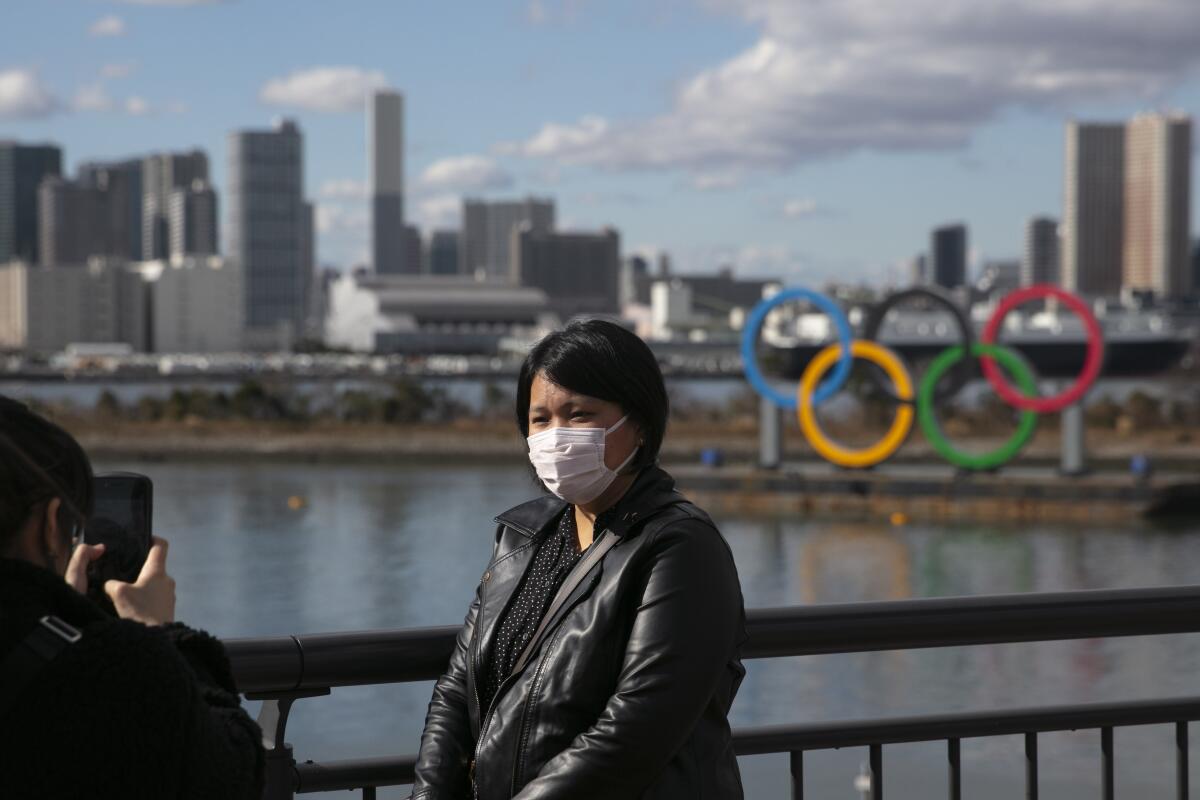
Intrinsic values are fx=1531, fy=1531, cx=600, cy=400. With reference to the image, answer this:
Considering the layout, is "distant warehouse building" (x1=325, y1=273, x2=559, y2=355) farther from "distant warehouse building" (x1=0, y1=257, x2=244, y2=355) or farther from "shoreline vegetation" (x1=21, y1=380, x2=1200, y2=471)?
"shoreline vegetation" (x1=21, y1=380, x2=1200, y2=471)

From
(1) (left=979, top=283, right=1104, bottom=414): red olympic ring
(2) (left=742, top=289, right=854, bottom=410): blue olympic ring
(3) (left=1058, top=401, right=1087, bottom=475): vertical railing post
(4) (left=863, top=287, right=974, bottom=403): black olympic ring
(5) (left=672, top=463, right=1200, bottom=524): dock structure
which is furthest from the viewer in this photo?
(2) (left=742, top=289, right=854, bottom=410): blue olympic ring

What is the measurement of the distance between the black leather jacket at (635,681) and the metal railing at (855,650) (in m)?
0.36

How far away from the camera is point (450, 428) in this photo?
58.4 metres

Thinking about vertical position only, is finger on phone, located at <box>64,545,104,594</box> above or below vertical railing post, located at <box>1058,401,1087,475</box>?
above

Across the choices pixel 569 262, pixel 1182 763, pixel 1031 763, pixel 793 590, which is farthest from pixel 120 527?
pixel 569 262

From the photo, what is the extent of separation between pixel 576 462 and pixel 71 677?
109 cm

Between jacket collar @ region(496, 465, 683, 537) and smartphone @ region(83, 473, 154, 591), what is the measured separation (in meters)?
0.73

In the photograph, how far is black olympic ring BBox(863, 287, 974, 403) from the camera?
35.5 m

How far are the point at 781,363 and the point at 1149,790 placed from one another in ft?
207

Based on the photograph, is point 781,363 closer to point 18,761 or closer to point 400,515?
point 400,515

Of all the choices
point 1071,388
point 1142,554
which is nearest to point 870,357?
point 1071,388

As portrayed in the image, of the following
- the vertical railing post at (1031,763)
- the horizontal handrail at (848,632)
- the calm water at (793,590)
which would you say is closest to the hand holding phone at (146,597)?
the horizontal handrail at (848,632)

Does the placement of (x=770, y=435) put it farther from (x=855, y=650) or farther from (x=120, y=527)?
(x=120, y=527)

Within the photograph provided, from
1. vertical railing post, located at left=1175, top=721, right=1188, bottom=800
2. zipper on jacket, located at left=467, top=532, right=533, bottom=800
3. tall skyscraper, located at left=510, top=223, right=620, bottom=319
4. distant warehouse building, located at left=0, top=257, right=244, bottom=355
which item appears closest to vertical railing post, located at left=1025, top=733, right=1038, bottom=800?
vertical railing post, located at left=1175, top=721, right=1188, bottom=800
